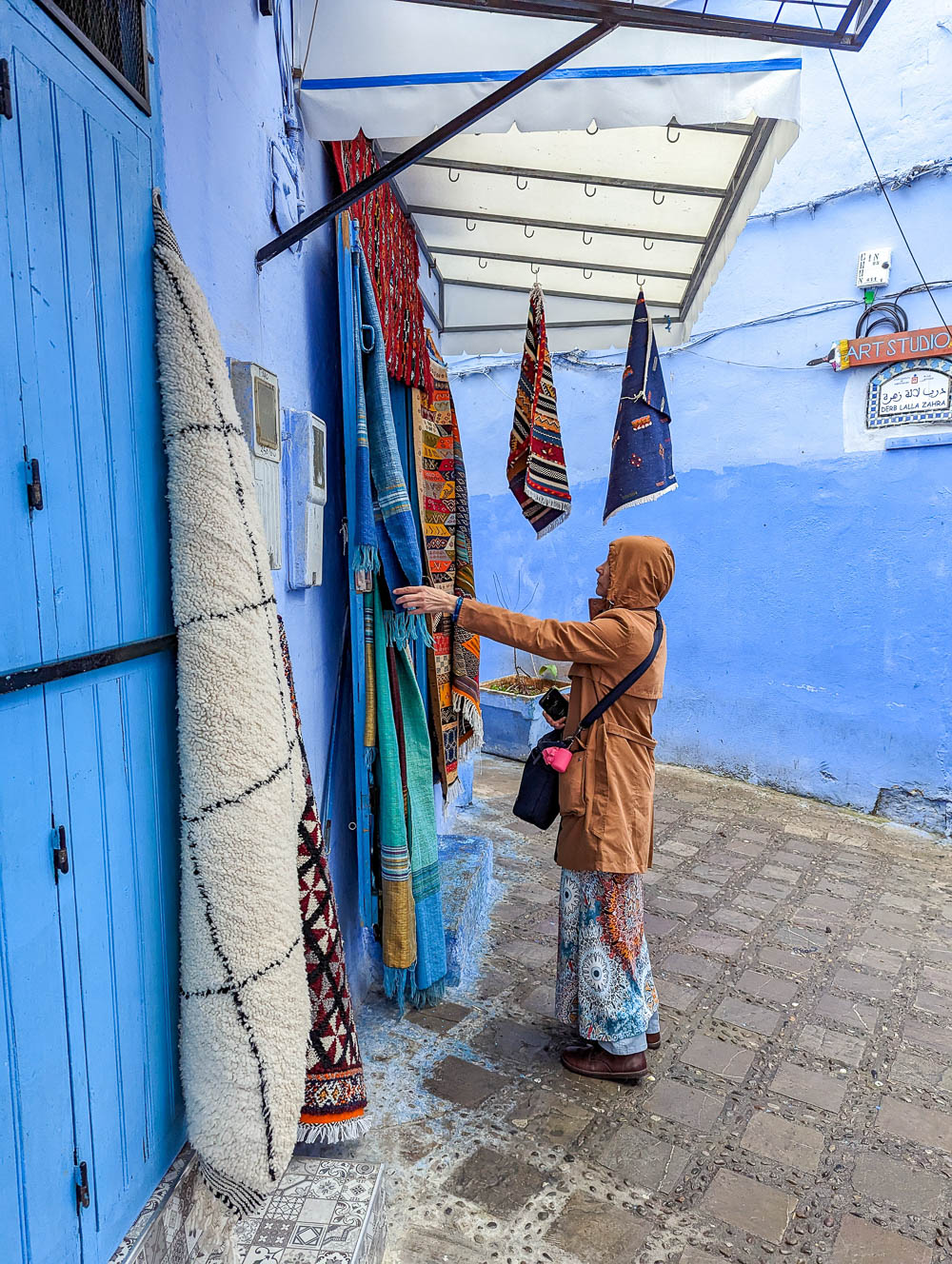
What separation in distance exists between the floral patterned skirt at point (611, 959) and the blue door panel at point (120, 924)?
1.61 meters

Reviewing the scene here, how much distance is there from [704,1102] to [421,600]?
5.78 ft

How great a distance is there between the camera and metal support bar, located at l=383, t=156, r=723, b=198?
3.24m

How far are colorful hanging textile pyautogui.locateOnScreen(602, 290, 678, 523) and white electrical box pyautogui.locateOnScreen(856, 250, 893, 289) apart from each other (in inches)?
125

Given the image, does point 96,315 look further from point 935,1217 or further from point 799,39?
point 935,1217

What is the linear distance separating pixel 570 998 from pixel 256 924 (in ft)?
6.05

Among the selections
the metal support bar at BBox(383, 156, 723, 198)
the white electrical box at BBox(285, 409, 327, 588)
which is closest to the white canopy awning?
the metal support bar at BBox(383, 156, 723, 198)

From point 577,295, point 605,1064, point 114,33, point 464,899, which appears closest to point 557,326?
point 577,295

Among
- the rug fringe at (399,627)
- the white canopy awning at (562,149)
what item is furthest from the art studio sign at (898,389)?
the rug fringe at (399,627)

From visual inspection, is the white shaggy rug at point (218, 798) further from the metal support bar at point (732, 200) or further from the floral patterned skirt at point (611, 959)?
the metal support bar at point (732, 200)

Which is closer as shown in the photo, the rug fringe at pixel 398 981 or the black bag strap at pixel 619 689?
the black bag strap at pixel 619 689

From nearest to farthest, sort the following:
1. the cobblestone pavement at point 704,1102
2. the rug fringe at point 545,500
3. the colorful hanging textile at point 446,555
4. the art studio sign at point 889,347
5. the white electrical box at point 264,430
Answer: the white electrical box at point 264,430, the cobblestone pavement at point 704,1102, the rug fringe at point 545,500, the colorful hanging textile at point 446,555, the art studio sign at point 889,347

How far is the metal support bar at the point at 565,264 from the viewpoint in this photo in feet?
13.3

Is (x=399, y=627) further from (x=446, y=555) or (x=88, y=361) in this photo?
(x=88, y=361)

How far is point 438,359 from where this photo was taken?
3.71m
